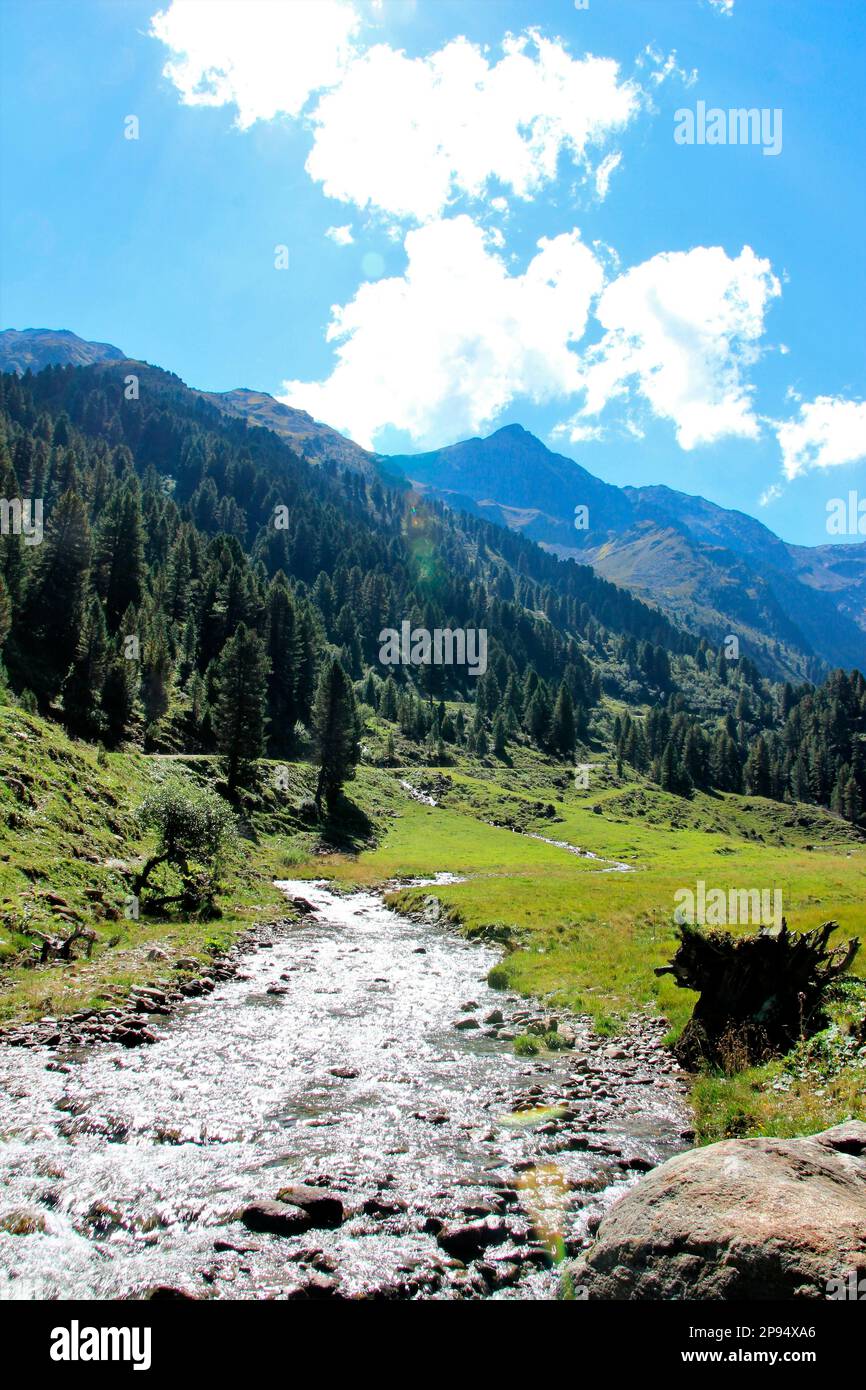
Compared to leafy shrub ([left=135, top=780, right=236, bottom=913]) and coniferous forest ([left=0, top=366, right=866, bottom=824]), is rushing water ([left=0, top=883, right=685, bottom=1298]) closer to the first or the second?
leafy shrub ([left=135, top=780, right=236, bottom=913])

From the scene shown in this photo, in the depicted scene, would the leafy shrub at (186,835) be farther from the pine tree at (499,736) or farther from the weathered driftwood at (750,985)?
the pine tree at (499,736)

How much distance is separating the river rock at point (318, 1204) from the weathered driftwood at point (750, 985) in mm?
10152

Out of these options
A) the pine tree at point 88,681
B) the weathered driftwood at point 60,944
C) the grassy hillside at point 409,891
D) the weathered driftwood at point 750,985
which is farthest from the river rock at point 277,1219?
the pine tree at point 88,681

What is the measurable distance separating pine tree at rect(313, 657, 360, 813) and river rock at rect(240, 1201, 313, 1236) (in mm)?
68360

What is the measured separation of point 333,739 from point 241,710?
1398 centimetres

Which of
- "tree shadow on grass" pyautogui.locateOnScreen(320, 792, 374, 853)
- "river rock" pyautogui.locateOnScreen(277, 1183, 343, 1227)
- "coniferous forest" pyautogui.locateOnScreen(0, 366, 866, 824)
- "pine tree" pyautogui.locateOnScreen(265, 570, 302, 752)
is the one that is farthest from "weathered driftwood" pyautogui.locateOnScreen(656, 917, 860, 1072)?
"pine tree" pyautogui.locateOnScreen(265, 570, 302, 752)

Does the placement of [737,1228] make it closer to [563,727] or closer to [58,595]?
[58,595]

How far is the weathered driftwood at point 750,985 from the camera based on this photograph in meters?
15.9

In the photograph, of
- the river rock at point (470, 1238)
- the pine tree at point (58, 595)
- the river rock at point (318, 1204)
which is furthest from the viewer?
the pine tree at point (58, 595)

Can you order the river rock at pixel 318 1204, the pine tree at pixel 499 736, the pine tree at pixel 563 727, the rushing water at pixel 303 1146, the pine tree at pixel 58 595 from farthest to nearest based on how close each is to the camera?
the pine tree at pixel 563 727 < the pine tree at pixel 499 736 < the pine tree at pixel 58 595 < the river rock at pixel 318 1204 < the rushing water at pixel 303 1146

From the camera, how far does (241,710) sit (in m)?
68.4

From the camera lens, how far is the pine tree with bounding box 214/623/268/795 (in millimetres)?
68125

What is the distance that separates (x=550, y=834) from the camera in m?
94.9
